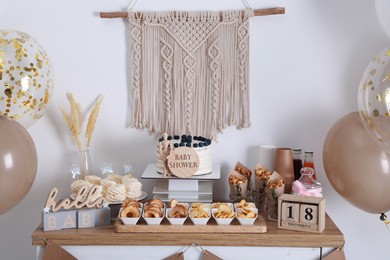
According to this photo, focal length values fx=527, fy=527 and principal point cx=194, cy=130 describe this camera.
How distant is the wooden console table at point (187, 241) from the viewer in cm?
183

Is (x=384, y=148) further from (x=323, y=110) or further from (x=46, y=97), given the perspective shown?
(x=46, y=97)

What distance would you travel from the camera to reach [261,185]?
82.0 inches

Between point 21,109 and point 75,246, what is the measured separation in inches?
20.9

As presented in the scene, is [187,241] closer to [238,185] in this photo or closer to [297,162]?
[238,185]

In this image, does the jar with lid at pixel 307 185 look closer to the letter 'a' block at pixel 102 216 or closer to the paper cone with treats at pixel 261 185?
the paper cone with treats at pixel 261 185

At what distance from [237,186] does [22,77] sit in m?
0.90

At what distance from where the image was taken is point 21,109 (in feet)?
6.27

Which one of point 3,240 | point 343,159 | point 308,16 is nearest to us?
point 343,159

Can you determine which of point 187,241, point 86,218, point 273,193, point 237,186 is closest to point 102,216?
point 86,218

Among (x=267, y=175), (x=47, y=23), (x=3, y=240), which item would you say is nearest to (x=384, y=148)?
(x=267, y=175)

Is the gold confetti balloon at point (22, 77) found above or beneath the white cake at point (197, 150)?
above

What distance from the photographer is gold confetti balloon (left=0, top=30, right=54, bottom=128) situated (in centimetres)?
186

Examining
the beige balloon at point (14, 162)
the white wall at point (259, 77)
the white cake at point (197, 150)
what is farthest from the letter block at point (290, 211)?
the beige balloon at point (14, 162)

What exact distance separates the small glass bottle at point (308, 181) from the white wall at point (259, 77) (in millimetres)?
304
